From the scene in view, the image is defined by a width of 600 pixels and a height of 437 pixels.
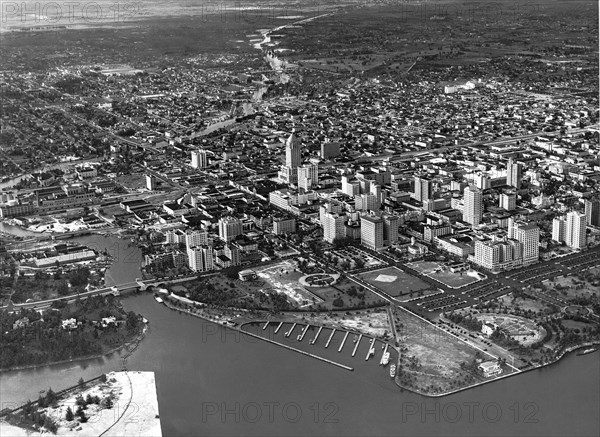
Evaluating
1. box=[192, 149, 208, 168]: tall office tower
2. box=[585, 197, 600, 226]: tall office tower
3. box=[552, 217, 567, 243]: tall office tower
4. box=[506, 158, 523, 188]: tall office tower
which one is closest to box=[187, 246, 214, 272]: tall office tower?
box=[552, 217, 567, 243]: tall office tower

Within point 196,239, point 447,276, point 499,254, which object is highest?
point 196,239

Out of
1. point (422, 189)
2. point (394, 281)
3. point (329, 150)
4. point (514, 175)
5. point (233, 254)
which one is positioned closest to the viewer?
point (394, 281)

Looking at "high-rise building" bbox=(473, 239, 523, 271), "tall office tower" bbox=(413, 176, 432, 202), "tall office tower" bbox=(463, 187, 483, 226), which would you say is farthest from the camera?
"tall office tower" bbox=(413, 176, 432, 202)

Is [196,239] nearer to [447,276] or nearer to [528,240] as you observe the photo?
[447,276]

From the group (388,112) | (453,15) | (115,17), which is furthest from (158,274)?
(453,15)

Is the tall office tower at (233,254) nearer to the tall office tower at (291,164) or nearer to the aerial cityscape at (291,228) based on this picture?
the aerial cityscape at (291,228)

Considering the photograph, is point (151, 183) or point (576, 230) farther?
point (151, 183)

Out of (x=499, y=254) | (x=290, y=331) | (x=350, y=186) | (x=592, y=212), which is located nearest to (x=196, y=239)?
(x=290, y=331)

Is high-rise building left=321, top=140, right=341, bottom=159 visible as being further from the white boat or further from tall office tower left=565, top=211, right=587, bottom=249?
the white boat

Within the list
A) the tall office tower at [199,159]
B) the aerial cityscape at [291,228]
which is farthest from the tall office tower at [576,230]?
the tall office tower at [199,159]
